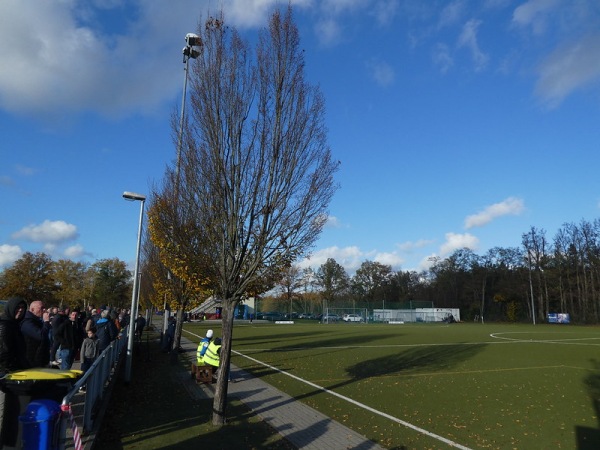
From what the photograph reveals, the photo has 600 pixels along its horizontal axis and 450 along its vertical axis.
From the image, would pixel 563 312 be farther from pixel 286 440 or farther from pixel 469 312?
pixel 286 440

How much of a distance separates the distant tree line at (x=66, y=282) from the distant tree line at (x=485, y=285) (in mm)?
27860

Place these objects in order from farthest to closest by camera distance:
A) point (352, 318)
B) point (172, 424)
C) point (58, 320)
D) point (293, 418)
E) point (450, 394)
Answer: point (352, 318) → point (450, 394) → point (58, 320) → point (293, 418) → point (172, 424)

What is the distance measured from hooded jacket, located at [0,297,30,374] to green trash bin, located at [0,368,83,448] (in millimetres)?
719

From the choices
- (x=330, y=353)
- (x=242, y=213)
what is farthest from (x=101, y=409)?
(x=330, y=353)

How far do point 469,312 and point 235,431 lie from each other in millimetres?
85956

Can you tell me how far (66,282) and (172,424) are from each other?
7437cm

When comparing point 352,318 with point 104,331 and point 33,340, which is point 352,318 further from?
point 33,340

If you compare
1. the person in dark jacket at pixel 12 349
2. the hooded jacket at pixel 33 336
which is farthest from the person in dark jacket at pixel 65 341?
the person in dark jacket at pixel 12 349

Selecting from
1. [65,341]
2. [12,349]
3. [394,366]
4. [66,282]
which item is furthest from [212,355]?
[66,282]

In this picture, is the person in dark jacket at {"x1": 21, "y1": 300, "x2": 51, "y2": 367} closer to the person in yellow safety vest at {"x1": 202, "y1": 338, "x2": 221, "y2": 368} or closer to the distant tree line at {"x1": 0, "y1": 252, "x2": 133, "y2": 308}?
the person in yellow safety vest at {"x1": 202, "y1": 338, "x2": 221, "y2": 368}

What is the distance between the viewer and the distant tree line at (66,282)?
6481cm

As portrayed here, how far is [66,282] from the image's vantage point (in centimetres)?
7338

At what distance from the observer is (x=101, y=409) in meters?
8.45

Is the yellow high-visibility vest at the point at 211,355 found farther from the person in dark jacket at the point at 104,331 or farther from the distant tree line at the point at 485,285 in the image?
the distant tree line at the point at 485,285
